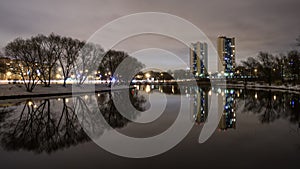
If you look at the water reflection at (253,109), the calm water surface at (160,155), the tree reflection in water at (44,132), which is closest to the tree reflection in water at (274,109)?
the water reflection at (253,109)

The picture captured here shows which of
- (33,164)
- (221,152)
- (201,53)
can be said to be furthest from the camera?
(201,53)

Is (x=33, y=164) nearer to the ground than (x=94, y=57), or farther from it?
nearer to the ground

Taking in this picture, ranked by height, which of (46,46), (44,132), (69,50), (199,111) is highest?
(46,46)

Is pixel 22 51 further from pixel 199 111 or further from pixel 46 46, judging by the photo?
pixel 199 111

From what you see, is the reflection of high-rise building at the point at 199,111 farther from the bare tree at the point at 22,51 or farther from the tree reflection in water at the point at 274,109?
the bare tree at the point at 22,51

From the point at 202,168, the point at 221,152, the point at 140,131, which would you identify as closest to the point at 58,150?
the point at 140,131

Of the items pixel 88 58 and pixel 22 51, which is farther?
pixel 88 58

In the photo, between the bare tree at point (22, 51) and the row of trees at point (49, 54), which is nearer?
the bare tree at point (22, 51)

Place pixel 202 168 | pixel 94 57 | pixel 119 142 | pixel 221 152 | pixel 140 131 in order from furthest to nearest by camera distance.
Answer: pixel 94 57 < pixel 140 131 < pixel 119 142 < pixel 221 152 < pixel 202 168

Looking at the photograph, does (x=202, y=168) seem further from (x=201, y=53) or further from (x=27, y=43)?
(x=201, y=53)

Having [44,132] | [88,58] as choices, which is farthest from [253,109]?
[88,58]

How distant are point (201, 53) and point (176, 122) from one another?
193 meters

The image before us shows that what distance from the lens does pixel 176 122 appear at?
1370 cm

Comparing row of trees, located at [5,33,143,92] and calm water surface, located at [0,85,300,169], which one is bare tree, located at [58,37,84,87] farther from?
calm water surface, located at [0,85,300,169]
